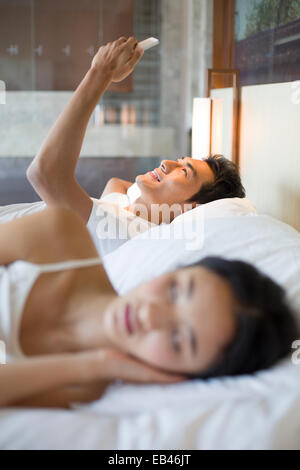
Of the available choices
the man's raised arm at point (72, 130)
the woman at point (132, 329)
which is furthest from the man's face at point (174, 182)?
the woman at point (132, 329)

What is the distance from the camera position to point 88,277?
774mm

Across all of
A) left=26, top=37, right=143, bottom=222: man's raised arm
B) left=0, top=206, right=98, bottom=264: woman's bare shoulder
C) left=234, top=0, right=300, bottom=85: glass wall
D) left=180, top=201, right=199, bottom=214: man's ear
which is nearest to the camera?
left=0, top=206, right=98, bottom=264: woman's bare shoulder

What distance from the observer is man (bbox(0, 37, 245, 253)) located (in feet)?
3.82

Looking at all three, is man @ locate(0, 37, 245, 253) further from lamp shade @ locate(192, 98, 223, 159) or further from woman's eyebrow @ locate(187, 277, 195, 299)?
woman's eyebrow @ locate(187, 277, 195, 299)

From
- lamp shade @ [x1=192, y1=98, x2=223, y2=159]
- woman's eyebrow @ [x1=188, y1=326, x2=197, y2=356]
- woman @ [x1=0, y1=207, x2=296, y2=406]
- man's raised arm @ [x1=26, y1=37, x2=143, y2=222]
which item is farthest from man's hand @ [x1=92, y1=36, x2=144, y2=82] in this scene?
lamp shade @ [x1=192, y1=98, x2=223, y2=159]

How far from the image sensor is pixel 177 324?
635 mm

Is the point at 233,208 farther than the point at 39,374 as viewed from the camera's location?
Yes

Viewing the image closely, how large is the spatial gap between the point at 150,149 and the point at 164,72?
44cm

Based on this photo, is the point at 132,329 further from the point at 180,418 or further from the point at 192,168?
the point at 192,168

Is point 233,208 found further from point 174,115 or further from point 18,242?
point 174,115

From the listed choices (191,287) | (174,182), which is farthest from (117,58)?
(191,287)

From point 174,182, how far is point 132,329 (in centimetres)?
111

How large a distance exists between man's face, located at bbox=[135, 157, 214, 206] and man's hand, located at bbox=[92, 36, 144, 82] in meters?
0.48
